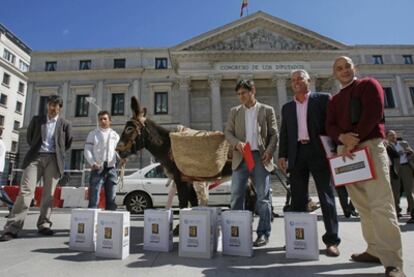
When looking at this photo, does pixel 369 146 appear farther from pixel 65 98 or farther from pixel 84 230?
pixel 65 98

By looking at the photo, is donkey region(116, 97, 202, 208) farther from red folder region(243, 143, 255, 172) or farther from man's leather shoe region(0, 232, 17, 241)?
man's leather shoe region(0, 232, 17, 241)

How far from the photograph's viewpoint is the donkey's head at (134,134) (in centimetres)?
407

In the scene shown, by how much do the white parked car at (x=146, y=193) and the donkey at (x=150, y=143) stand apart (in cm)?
501

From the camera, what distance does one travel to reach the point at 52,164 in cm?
459

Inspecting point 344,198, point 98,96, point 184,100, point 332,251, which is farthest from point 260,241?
point 98,96

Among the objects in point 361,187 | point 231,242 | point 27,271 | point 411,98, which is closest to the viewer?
point 27,271

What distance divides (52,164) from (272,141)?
367 centimetres

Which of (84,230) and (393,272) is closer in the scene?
(393,272)

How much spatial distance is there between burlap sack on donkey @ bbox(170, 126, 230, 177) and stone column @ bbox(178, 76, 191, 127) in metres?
24.6

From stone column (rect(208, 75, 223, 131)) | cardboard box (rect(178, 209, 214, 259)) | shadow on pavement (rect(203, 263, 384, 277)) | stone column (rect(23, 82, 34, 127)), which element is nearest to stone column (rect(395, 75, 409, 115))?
stone column (rect(208, 75, 223, 131))

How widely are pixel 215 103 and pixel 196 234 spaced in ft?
83.8

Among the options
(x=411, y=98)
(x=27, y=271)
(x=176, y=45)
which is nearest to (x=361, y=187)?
(x=27, y=271)

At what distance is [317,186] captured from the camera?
3.42 metres

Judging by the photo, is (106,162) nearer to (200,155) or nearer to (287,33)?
(200,155)
